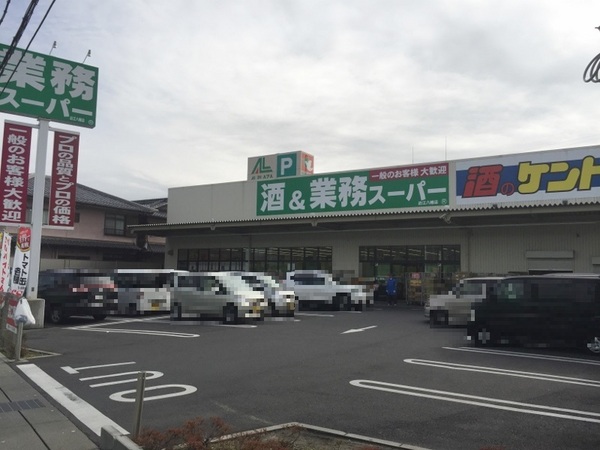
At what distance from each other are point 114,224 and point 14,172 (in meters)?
22.2

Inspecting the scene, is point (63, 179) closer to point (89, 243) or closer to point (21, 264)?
point (21, 264)

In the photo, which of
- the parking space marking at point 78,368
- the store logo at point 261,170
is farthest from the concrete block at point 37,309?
the store logo at point 261,170

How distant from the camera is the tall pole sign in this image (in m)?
14.6

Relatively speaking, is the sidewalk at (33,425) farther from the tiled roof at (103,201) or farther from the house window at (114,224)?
the house window at (114,224)

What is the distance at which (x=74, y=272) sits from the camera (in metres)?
16.5

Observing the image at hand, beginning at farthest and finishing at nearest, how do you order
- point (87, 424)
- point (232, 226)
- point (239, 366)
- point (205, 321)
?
point (232, 226)
point (205, 321)
point (239, 366)
point (87, 424)

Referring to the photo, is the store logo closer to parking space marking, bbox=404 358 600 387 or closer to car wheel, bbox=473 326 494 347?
car wheel, bbox=473 326 494 347

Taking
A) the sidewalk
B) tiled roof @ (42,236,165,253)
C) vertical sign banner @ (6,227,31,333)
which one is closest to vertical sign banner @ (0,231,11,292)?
vertical sign banner @ (6,227,31,333)

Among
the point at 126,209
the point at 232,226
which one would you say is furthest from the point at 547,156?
the point at 126,209

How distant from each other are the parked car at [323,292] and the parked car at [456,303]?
5.33 metres

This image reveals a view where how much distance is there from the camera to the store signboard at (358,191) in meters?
24.5

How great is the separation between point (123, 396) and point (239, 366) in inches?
93.4

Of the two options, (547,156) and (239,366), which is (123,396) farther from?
(547,156)

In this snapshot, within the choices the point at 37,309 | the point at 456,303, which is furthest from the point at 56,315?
the point at 456,303
